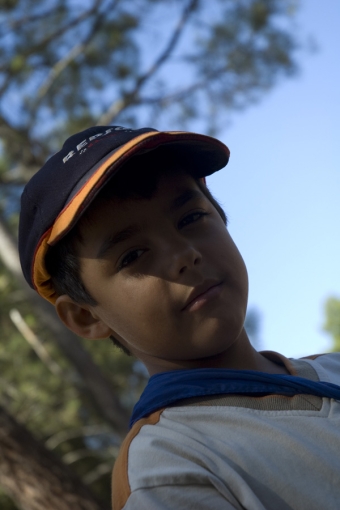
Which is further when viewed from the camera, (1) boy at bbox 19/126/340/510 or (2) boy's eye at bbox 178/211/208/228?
(2) boy's eye at bbox 178/211/208/228

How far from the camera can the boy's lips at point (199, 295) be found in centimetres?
113

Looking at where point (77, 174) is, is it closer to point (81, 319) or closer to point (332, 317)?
point (81, 319)

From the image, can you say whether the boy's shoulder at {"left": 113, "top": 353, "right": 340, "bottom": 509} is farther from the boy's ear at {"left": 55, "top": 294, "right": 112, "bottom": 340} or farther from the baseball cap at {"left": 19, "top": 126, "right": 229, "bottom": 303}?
the baseball cap at {"left": 19, "top": 126, "right": 229, "bottom": 303}

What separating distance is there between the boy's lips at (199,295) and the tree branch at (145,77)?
182 inches

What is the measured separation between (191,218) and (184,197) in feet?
0.14

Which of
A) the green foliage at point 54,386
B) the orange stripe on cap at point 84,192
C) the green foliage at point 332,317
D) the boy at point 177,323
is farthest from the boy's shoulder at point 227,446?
the green foliage at point 332,317

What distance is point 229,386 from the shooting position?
1.06 meters

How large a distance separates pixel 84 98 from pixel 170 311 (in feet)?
16.1

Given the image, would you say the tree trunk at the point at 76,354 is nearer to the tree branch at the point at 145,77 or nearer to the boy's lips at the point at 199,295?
the tree branch at the point at 145,77

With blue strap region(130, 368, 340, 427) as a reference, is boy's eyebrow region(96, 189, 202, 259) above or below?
above

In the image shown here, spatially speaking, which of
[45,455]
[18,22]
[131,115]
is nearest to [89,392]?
[45,455]

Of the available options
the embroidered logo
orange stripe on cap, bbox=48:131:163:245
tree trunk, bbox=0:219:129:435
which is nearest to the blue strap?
orange stripe on cap, bbox=48:131:163:245

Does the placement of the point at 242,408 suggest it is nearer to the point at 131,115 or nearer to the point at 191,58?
the point at 131,115

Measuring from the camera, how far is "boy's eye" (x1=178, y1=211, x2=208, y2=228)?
1.21m
